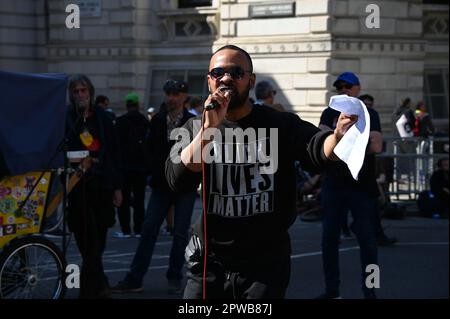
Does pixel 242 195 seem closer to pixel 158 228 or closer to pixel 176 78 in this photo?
pixel 158 228

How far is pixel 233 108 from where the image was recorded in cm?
462

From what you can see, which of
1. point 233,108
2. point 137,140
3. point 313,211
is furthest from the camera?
point 313,211

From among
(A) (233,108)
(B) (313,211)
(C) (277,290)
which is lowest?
(B) (313,211)

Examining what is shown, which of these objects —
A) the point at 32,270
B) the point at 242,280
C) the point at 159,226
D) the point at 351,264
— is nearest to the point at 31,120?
the point at 32,270

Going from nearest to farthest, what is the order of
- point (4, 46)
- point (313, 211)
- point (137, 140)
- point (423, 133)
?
1. point (137, 140)
2. point (313, 211)
3. point (423, 133)
4. point (4, 46)

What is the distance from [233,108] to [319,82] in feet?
49.5

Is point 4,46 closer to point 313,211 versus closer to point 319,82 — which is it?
point 319,82

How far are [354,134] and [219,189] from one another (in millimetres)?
789

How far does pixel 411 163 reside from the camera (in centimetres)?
1584

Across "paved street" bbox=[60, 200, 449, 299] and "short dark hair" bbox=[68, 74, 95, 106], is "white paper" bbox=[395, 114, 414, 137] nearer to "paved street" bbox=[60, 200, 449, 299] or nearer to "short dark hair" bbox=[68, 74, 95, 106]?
"paved street" bbox=[60, 200, 449, 299]

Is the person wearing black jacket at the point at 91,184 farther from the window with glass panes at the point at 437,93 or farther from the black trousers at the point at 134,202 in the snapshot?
the window with glass panes at the point at 437,93

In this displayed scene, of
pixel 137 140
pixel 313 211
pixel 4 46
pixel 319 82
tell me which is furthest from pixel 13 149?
pixel 4 46

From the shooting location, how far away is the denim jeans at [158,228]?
8.53 meters

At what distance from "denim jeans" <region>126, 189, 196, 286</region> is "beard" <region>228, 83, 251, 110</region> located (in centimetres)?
394
